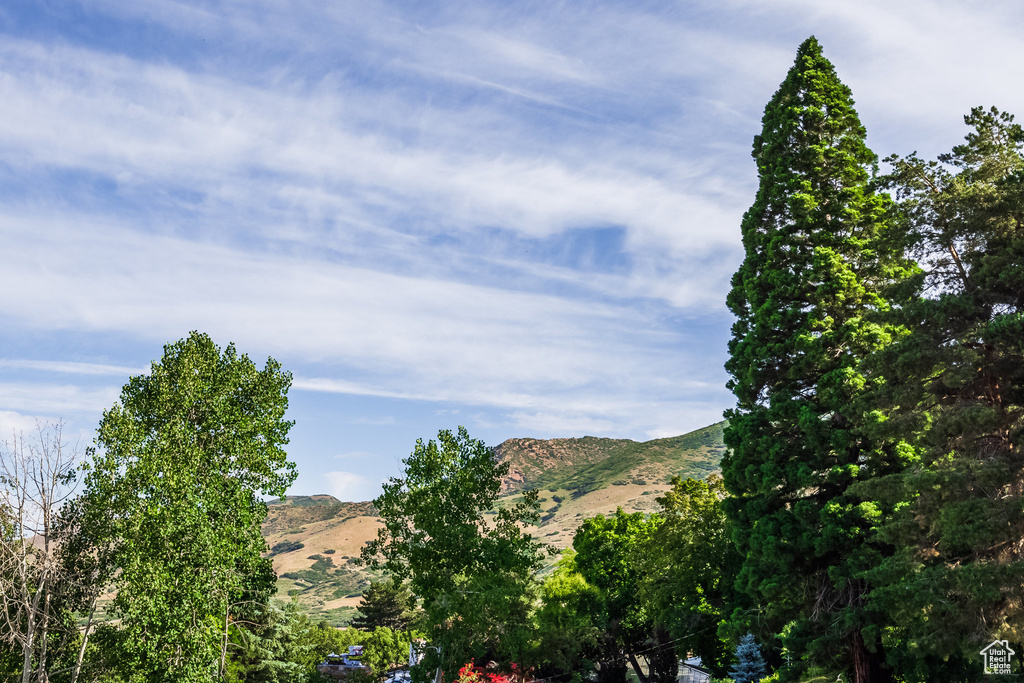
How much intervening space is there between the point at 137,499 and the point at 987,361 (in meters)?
21.1

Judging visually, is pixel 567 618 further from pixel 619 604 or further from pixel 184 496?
pixel 184 496

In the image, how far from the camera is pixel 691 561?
26.6 m

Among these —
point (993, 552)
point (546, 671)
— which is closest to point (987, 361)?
point (993, 552)

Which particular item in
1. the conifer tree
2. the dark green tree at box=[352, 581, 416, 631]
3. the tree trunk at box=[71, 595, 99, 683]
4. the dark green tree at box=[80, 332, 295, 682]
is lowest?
the dark green tree at box=[352, 581, 416, 631]

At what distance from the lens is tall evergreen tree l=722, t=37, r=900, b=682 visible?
17797mm

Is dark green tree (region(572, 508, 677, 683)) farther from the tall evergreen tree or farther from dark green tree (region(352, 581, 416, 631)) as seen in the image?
dark green tree (region(352, 581, 416, 631))

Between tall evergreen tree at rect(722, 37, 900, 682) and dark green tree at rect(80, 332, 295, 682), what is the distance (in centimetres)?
1445

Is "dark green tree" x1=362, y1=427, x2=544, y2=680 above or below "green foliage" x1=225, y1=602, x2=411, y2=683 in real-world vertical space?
above

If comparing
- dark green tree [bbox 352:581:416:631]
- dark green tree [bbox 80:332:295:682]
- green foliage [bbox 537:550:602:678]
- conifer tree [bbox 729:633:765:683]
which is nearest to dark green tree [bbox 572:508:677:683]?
green foliage [bbox 537:550:602:678]

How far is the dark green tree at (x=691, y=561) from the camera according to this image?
26.0m

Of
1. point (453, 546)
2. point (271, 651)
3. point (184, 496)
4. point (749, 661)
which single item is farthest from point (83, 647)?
point (749, 661)

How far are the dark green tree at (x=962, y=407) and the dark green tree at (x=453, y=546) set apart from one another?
1007 cm

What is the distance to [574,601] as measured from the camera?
122ft

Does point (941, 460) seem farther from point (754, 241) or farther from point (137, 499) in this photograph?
point (137, 499)
